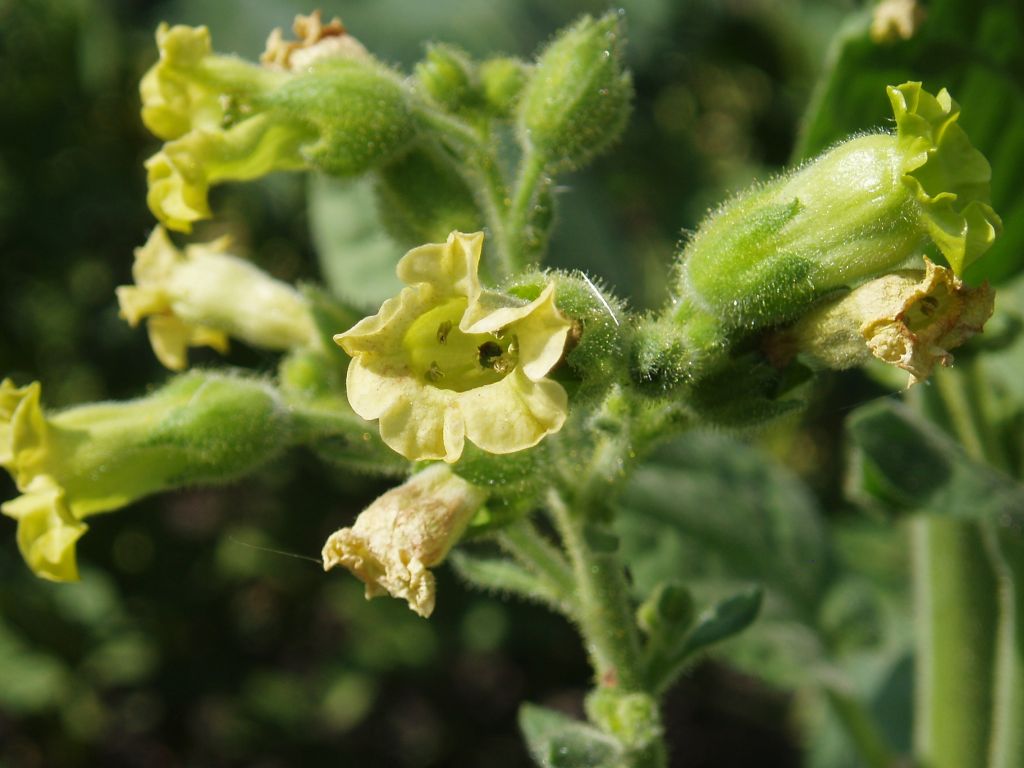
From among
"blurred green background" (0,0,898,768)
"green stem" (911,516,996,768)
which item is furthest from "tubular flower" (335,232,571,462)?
"blurred green background" (0,0,898,768)

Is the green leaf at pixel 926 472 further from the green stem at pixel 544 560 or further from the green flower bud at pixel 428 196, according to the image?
the green flower bud at pixel 428 196

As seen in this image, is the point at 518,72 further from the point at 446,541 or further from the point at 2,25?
the point at 2,25

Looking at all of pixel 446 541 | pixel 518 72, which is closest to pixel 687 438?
pixel 518 72

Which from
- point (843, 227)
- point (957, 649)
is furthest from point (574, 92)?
point (957, 649)

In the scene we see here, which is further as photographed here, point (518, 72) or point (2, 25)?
point (2, 25)

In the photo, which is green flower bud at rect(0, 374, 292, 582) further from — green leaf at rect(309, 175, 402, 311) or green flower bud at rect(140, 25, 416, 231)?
green leaf at rect(309, 175, 402, 311)

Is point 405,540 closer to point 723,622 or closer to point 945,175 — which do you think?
point 723,622
